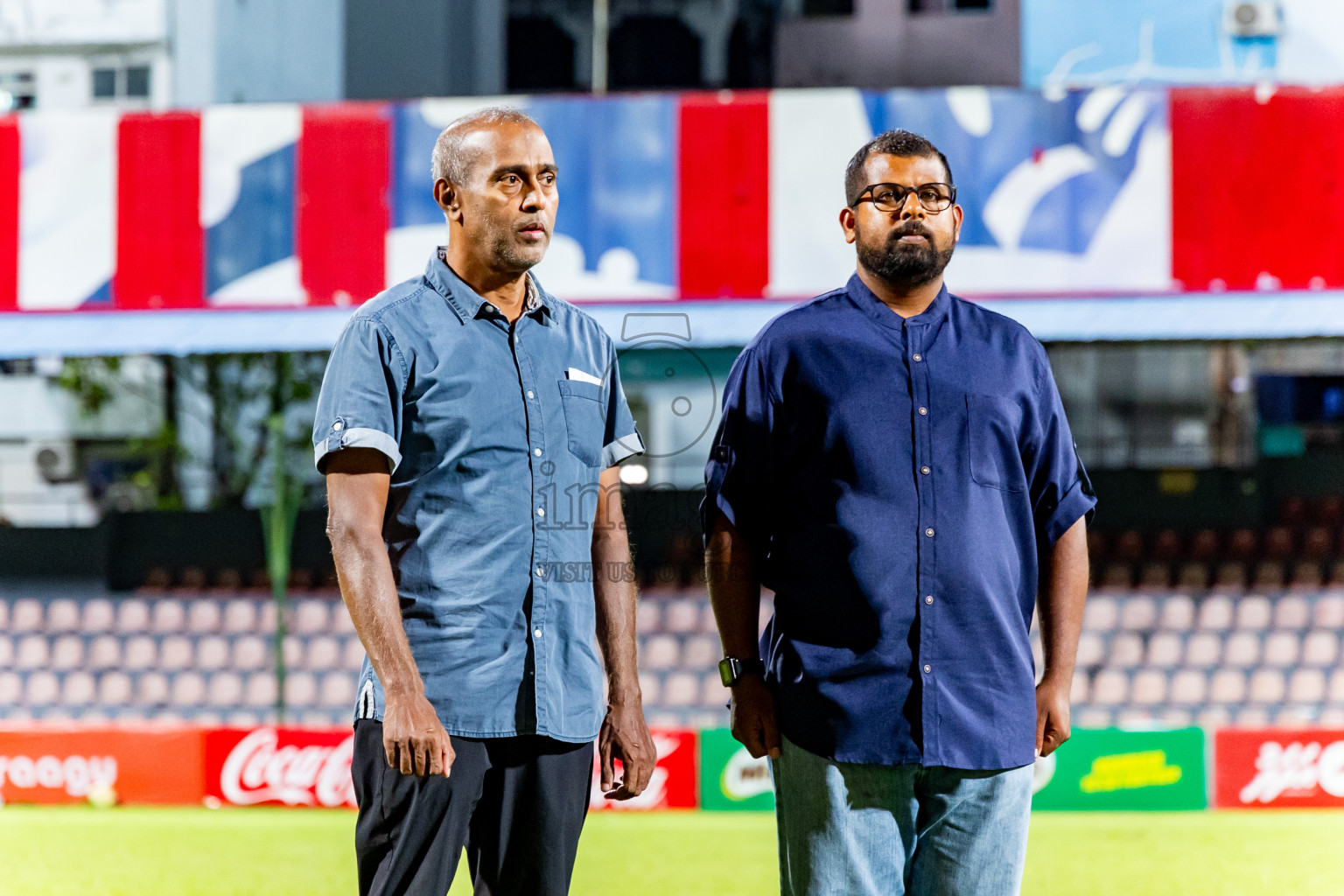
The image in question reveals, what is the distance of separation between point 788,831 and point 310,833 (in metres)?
5.73

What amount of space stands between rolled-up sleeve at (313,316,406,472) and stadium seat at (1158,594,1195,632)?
30.9 ft

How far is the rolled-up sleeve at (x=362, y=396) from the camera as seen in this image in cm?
214

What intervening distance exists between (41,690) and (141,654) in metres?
0.83

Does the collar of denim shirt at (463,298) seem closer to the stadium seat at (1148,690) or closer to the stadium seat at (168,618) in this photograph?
the stadium seat at (1148,690)

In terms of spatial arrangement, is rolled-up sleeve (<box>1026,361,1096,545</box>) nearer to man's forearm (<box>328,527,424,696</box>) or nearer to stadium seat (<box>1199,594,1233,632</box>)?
man's forearm (<box>328,527,424,696</box>)

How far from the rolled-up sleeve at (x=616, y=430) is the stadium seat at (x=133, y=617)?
32.5 feet

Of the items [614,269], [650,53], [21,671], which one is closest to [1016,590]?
[614,269]

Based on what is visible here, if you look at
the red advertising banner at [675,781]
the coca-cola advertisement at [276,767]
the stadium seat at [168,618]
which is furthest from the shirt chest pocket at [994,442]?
the stadium seat at [168,618]

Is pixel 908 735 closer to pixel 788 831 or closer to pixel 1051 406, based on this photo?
pixel 788 831

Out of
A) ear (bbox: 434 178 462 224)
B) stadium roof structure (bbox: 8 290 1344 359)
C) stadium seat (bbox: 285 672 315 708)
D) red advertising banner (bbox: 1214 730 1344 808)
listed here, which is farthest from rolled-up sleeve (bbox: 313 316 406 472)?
stadium seat (bbox: 285 672 315 708)

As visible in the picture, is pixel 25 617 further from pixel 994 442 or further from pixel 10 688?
pixel 994 442

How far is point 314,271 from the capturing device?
8.17 m

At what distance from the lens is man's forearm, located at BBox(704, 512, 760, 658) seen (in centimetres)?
241

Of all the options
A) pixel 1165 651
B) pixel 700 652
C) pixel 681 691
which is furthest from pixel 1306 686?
pixel 681 691
